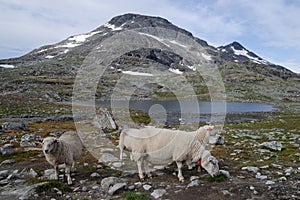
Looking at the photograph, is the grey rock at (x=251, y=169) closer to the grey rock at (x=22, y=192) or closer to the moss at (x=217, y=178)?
the moss at (x=217, y=178)

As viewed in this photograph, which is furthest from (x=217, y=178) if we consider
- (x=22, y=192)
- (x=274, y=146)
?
(x=274, y=146)

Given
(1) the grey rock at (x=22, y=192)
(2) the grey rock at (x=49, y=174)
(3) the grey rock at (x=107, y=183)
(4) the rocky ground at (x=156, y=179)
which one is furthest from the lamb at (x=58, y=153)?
(3) the grey rock at (x=107, y=183)

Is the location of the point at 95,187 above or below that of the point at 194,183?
below

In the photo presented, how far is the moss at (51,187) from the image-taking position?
11.1 meters

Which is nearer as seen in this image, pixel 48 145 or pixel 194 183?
pixel 194 183

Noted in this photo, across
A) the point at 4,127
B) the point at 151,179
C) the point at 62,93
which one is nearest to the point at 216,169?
the point at 151,179

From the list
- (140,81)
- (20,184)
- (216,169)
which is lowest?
(20,184)

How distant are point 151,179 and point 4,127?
831 inches

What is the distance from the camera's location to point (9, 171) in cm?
1441

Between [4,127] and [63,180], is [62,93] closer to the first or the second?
[4,127]

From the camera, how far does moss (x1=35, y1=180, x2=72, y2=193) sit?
439 inches

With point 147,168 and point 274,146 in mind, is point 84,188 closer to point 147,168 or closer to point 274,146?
point 147,168

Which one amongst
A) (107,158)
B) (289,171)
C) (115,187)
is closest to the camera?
(115,187)

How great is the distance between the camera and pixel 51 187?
1141 centimetres
